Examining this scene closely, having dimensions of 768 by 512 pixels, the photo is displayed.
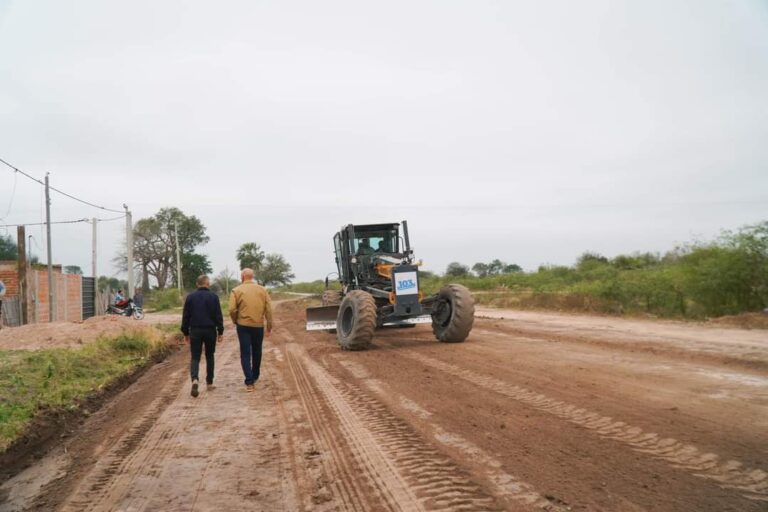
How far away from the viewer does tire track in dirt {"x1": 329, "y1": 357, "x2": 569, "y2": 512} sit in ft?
11.9

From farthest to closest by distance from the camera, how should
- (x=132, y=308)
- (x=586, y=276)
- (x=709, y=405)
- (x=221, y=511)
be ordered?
1. (x=586, y=276)
2. (x=132, y=308)
3. (x=709, y=405)
4. (x=221, y=511)

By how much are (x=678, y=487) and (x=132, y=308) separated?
1069 inches

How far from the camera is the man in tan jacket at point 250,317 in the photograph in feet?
26.1

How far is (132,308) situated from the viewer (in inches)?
1059

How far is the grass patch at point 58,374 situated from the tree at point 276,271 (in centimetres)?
7215

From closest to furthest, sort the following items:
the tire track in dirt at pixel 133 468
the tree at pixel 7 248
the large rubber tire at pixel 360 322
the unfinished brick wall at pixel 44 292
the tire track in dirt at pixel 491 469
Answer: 1. the tire track in dirt at pixel 491 469
2. the tire track in dirt at pixel 133 468
3. the large rubber tire at pixel 360 322
4. the unfinished brick wall at pixel 44 292
5. the tree at pixel 7 248

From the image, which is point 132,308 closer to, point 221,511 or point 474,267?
point 221,511

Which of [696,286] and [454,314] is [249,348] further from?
[696,286]

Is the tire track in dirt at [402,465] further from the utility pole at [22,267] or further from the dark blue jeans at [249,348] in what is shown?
the utility pole at [22,267]

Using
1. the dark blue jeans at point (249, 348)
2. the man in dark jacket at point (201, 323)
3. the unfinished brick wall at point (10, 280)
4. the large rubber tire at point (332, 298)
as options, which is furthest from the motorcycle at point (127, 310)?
the dark blue jeans at point (249, 348)

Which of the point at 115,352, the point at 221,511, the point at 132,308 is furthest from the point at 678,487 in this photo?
the point at 132,308

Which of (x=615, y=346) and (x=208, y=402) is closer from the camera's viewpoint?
(x=208, y=402)

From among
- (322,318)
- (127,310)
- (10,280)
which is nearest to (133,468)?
(322,318)

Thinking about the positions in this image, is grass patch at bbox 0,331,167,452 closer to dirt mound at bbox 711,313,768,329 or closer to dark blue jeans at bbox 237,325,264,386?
dark blue jeans at bbox 237,325,264,386
